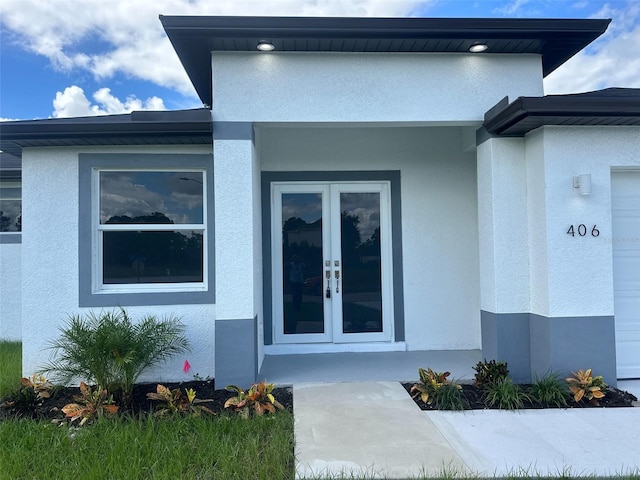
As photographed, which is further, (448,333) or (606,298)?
(448,333)

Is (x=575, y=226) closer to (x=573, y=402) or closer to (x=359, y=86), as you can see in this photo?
(x=573, y=402)

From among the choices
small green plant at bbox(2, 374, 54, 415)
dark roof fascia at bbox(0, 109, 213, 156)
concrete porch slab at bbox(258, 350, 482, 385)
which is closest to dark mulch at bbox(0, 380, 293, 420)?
small green plant at bbox(2, 374, 54, 415)

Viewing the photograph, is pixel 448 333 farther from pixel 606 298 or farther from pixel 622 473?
pixel 622 473

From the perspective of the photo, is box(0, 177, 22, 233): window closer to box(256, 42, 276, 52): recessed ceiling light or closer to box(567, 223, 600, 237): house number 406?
box(256, 42, 276, 52): recessed ceiling light

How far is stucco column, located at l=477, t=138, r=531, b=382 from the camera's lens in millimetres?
5461

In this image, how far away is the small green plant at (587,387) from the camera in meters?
4.74

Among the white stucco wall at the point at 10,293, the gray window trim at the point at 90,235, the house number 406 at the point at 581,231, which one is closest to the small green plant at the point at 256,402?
the gray window trim at the point at 90,235

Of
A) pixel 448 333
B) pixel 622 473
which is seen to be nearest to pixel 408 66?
pixel 448 333

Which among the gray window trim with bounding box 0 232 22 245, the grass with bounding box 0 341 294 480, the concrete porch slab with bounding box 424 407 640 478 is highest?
the gray window trim with bounding box 0 232 22 245

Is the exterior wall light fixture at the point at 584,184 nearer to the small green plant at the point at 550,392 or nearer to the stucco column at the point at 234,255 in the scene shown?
the small green plant at the point at 550,392

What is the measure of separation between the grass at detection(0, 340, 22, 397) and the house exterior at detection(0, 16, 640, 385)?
0.33 metres

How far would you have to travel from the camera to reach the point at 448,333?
7.18m

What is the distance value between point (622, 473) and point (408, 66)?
198 inches

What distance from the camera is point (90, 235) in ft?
18.8
